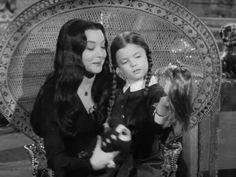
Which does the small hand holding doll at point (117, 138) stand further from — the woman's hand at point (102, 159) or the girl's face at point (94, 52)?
the girl's face at point (94, 52)

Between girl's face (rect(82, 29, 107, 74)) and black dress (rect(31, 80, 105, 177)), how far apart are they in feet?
0.34

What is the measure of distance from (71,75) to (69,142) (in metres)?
0.19

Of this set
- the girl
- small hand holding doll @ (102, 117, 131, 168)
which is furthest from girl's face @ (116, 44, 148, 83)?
small hand holding doll @ (102, 117, 131, 168)

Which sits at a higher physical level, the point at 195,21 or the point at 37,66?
the point at 195,21

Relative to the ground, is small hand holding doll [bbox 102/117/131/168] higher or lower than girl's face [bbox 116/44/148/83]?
lower

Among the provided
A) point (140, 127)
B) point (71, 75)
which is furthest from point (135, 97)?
point (71, 75)

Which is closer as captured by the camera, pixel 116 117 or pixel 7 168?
pixel 116 117

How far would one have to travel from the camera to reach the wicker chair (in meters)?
1.24

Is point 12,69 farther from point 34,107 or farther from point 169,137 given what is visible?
point 169,137

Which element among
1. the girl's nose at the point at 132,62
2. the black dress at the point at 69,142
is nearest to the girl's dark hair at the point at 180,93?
the girl's nose at the point at 132,62

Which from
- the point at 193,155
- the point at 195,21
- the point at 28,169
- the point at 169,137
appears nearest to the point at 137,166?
the point at 169,137

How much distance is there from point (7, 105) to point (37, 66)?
15 cm

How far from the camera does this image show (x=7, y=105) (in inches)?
50.0

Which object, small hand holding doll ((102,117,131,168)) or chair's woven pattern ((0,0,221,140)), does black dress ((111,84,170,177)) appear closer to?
small hand holding doll ((102,117,131,168))
